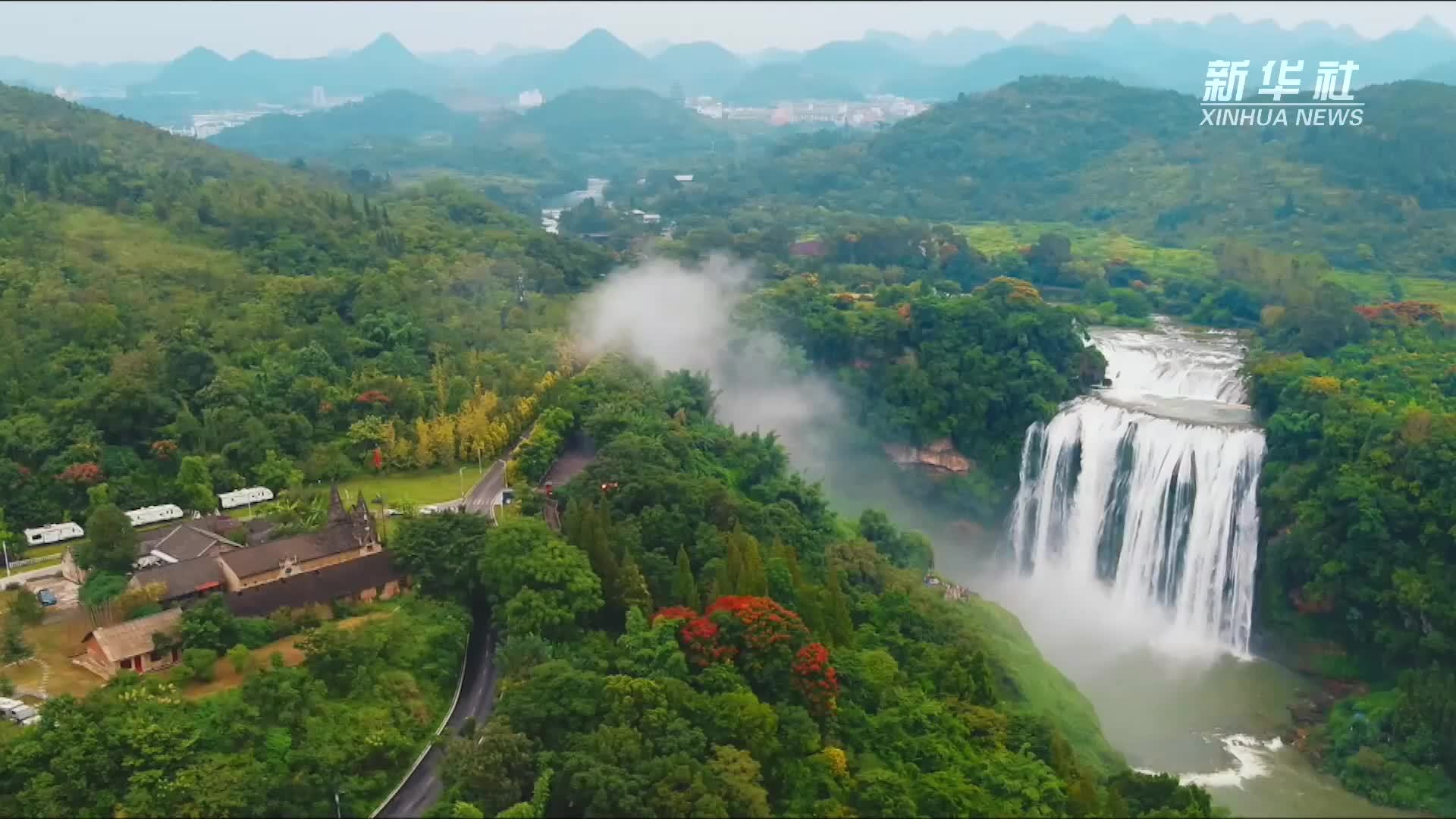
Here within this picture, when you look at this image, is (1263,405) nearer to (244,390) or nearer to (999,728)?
(999,728)

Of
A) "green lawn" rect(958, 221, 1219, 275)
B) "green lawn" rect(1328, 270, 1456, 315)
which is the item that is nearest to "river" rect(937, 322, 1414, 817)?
"green lawn" rect(1328, 270, 1456, 315)

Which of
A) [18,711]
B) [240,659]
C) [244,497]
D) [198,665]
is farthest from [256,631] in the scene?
[244,497]

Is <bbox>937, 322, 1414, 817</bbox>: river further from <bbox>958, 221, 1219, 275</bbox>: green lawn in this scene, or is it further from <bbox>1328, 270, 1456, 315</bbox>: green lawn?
<bbox>958, 221, 1219, 275</bbox>: green lawn

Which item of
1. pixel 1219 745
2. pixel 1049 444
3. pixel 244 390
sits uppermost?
pixel 244 390

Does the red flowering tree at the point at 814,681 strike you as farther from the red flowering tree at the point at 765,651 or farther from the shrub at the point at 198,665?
the shrub at the point at 198,665

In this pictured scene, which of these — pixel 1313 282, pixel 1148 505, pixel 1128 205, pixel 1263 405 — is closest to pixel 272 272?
pixel 1148 505

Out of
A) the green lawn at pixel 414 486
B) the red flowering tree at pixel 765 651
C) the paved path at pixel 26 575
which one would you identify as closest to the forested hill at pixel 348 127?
the green lawn at pixel 414 486
